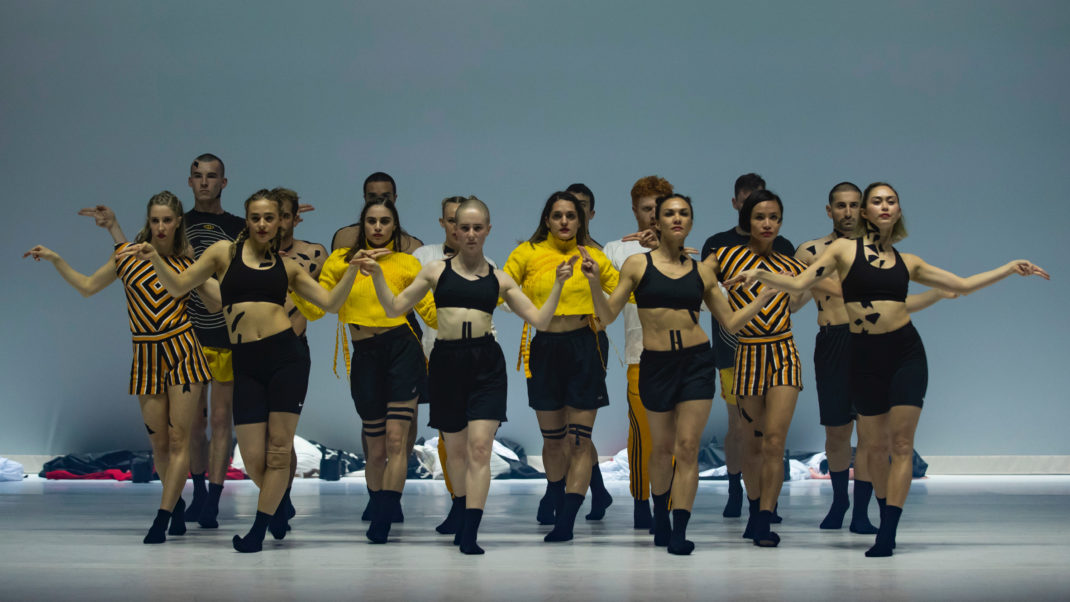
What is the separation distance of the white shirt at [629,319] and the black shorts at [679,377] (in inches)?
39.2

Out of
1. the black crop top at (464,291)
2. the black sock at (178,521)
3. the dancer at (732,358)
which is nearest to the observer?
the black crop top at (464,291)

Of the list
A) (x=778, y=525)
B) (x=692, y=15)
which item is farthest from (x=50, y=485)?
(x=692, y=15)

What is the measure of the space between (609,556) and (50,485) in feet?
20.1

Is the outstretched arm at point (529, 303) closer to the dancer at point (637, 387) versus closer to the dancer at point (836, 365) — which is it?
the dancer at point (637, 387)

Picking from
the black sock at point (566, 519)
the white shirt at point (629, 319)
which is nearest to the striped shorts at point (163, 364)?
the black sock at point (566, 519)

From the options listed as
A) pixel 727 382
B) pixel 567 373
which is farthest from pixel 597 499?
pixel 567 373

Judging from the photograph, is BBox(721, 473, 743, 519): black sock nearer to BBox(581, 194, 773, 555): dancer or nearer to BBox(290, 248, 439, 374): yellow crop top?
BBox(581, 194, 773, 555): dancer

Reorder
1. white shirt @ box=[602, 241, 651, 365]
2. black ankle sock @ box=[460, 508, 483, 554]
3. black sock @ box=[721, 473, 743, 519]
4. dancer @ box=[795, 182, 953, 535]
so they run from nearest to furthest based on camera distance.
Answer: black ankle sock @ box=[460, 508, 483, 554]
dancer @ box=[795, 182, 953, 535]
white shirt @ box=[602, 241, 651, 365]
black sock @ box=[721, 473, 743, 519]

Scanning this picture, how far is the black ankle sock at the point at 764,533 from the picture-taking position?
4.67 m

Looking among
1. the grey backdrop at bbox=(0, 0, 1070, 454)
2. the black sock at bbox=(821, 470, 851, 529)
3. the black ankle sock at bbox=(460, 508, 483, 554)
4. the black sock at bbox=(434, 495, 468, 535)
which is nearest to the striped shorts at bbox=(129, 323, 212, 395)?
the black sock at bbox=(434, 495, 468, 535)

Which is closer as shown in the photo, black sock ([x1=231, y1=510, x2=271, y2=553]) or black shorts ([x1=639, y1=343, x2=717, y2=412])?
black sock ([x1=231, y1=510, x2=271, y2=553])

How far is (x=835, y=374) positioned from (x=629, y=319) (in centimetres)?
113

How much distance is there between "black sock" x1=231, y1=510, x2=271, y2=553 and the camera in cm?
441

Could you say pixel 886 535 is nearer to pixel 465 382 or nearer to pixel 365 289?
pixel 465 382
